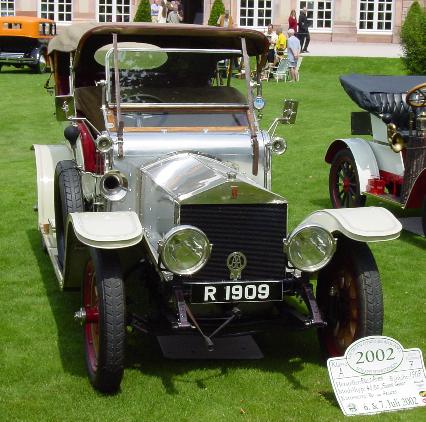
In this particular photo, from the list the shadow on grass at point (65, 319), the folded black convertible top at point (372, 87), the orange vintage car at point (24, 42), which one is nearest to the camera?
the shadow on grass at point (65, 319)

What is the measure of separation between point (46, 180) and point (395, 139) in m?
3.40

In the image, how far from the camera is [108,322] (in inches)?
194

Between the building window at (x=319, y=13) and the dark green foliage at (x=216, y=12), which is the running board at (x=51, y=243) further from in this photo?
the building window at (x=319, y=13)

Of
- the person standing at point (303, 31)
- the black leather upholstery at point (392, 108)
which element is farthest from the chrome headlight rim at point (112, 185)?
the person standing at point (303, 31)

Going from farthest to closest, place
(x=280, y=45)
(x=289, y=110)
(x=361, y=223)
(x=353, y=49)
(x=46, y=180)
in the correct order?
(x=353, y=49)
(x=280, y=45)
(x=46, y=180)
(x=289, y=110)
(x=361, y=223)

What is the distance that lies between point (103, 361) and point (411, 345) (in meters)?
2.13

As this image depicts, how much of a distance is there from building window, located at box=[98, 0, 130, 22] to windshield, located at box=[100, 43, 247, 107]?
1118 inches

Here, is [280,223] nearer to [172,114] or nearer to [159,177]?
[159,177]

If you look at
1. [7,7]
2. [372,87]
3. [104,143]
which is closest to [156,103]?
[104,143]

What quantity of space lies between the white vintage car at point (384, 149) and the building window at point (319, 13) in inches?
960

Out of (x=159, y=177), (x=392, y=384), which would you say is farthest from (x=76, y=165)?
(x=392, y=384)

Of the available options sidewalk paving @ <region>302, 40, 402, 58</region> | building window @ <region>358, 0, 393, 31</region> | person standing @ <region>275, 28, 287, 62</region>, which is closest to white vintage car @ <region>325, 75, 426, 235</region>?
person standing @ <region>275, 28, 287, 62</region>

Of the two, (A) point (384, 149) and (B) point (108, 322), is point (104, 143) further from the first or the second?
(A) point (384, 149)

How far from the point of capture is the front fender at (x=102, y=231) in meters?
4.96
